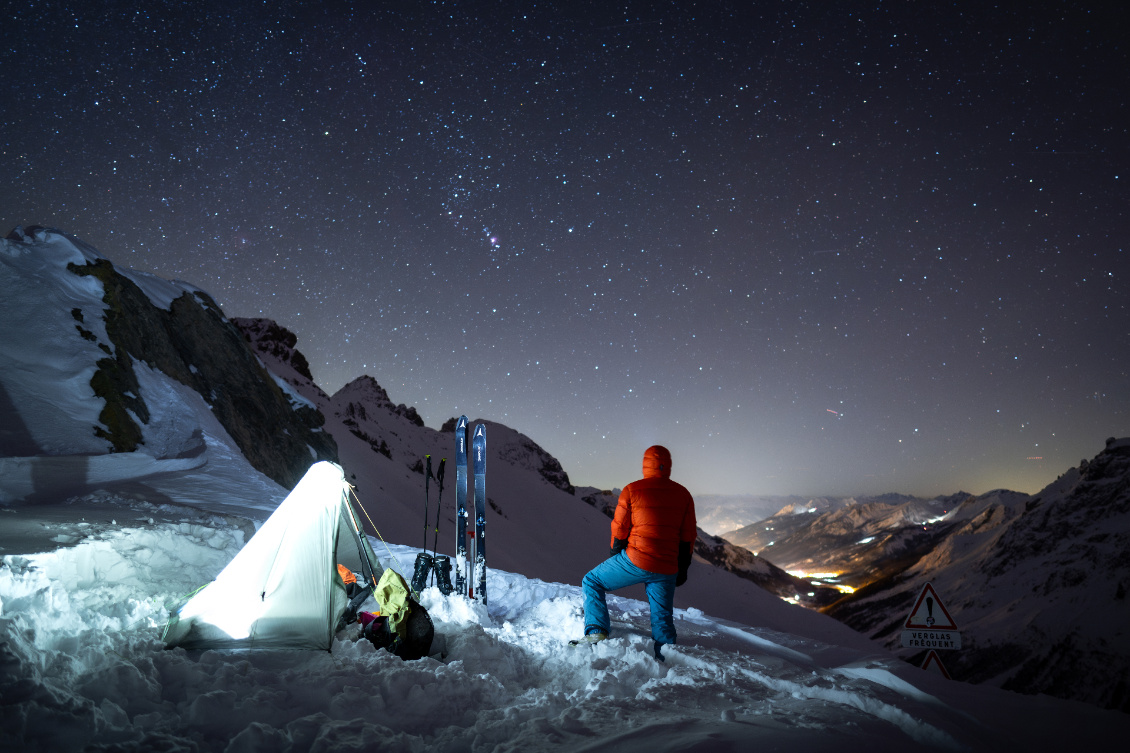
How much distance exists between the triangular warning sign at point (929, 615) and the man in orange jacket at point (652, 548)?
4282mm

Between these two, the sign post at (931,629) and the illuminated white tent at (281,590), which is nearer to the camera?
the illuminated white tent at (281,590)

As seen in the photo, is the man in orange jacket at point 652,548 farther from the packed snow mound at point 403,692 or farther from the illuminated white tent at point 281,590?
the illuminated white tent at point 281,590

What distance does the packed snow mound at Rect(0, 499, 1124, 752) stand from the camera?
2.64 m

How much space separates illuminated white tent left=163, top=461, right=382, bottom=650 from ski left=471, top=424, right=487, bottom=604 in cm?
202

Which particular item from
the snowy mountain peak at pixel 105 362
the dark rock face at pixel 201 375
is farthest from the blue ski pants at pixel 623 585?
the dark rock face at pixel 201 375

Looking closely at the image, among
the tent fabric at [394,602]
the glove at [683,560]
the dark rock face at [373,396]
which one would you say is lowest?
the tent fabric at [394,602]

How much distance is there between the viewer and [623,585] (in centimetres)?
450

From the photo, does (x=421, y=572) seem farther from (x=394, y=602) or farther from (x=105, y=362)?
(x=105, y=362)

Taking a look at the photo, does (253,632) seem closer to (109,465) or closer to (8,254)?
(109,465)

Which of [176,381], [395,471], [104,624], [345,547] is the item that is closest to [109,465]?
[345,547]

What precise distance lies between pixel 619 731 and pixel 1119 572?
75.1 m

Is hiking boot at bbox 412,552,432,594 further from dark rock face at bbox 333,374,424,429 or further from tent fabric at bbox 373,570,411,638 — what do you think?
dark rock face at bbox 333,374,424,429

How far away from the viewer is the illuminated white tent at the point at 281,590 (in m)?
3.96

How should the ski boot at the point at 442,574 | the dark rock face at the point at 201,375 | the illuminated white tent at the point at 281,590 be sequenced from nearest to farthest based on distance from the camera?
the illuminated white tent at the point at 281,590 < the ski boot at the point at 442,574 < the dark rock face at the point at 201,375
